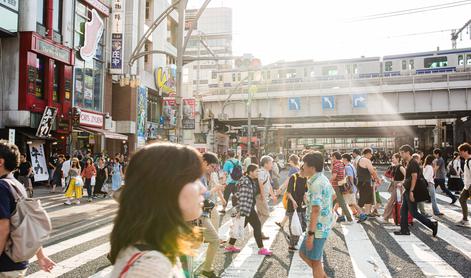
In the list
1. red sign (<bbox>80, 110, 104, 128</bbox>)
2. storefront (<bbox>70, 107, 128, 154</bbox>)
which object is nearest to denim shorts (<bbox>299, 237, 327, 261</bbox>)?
storefront (<bbox>70, 107, 128, 154</bbox>)

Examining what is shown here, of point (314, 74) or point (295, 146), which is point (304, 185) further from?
point (295, 146)

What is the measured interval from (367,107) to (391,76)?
10.8 feet

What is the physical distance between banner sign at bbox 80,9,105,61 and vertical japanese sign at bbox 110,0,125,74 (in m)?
1.67

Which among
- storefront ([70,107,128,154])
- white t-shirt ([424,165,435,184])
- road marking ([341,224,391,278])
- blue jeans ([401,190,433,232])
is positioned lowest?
road marking ([341,224,391,278])

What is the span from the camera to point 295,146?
101 m

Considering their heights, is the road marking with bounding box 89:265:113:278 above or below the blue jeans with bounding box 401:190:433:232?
below

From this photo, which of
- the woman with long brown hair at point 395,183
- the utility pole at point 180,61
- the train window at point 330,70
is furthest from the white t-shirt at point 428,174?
the train window at point 330,70

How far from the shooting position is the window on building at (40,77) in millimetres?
20125

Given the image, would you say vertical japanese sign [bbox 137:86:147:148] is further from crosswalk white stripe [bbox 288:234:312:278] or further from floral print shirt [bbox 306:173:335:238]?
floral print shirt [bbox 306:173:335:238]

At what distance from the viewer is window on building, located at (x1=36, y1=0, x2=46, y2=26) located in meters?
19.9

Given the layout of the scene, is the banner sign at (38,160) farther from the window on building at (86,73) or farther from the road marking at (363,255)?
the road marking at (363,255)

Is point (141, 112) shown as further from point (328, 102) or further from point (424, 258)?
point (424, 258)

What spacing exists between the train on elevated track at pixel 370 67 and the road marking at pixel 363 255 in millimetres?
20385

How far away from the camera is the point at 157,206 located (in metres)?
1.52
